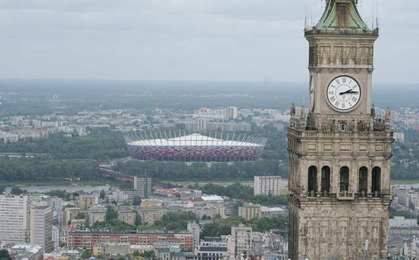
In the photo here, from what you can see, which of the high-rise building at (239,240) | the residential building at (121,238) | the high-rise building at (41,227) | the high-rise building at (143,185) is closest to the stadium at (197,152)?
the high-rise building at (143,185)

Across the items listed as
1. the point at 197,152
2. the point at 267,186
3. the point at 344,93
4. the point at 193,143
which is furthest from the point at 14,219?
the point at 344,93

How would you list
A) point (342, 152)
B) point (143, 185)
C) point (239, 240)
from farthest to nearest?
point (143, 185) → point (239, 240) → point (342, 152)

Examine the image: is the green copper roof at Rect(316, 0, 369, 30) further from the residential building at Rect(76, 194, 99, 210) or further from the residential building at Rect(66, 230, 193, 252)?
the residential building at Rect(76, 194, 99, 210)

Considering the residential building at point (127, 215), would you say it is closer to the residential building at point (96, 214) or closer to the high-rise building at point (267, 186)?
the residential building at point (96, 214)

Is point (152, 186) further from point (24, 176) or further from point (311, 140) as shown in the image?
point (311, 140)

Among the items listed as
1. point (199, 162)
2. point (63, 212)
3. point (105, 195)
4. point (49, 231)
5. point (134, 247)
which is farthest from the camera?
point (199, 162)

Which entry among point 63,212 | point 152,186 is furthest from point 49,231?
point 152,186

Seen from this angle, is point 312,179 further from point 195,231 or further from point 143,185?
point 143,185
